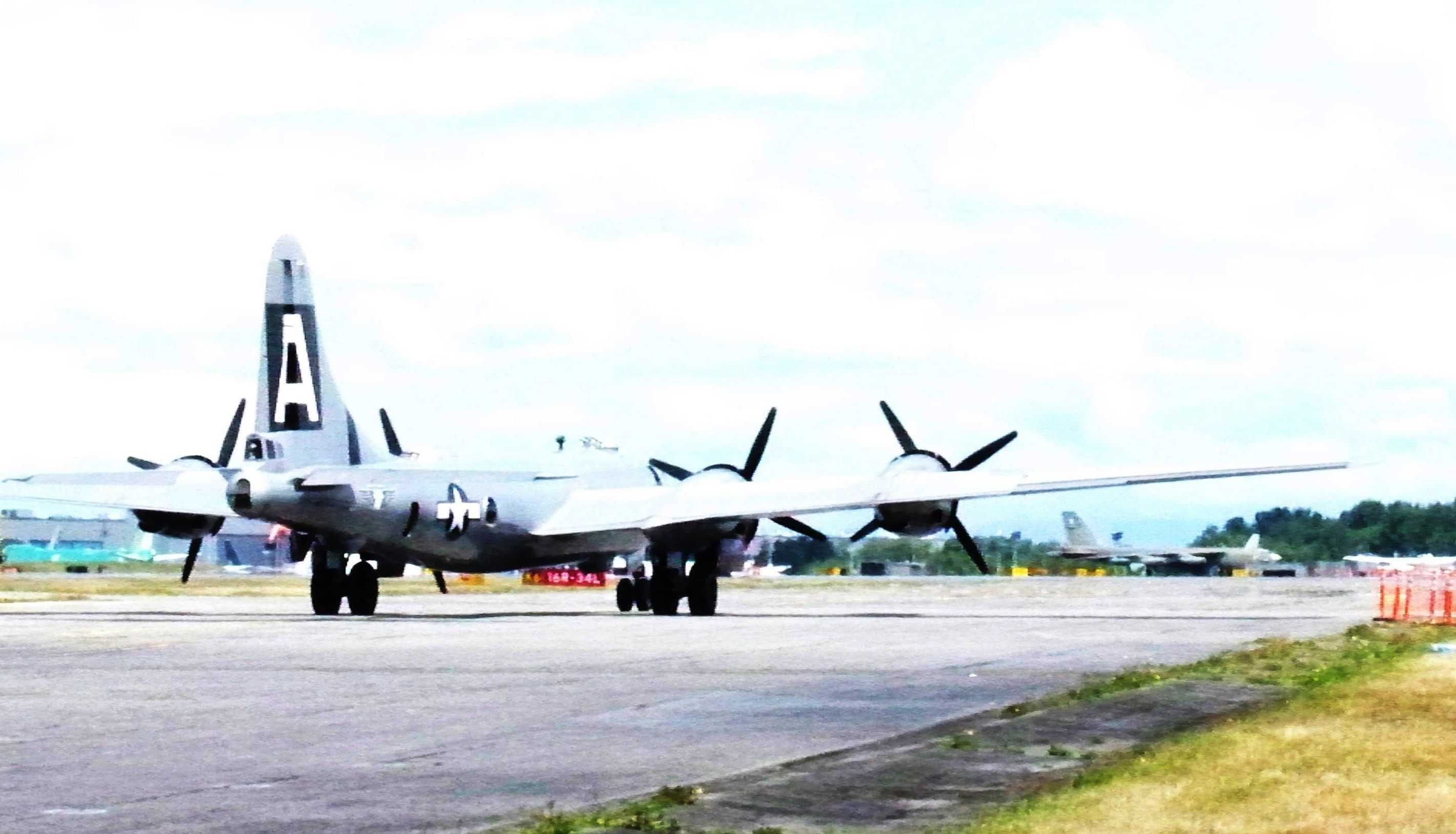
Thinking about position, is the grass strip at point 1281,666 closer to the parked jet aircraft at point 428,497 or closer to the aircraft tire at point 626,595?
the parked jet aircraft at point 428,497

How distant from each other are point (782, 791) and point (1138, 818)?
228cm

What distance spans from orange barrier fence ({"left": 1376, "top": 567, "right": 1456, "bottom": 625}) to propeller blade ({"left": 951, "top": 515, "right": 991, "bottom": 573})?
7878 mm

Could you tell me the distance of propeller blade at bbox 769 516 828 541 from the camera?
46.3 meters

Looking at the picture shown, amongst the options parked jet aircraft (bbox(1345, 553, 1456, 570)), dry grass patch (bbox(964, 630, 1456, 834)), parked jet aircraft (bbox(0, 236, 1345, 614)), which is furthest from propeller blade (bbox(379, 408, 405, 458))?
parked jet aircraft (bbox(1345, 553, 1456, 570))

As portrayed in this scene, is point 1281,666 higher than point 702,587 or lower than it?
lower

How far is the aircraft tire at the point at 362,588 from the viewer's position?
4697 centimetres

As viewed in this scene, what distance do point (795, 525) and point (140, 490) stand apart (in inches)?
543

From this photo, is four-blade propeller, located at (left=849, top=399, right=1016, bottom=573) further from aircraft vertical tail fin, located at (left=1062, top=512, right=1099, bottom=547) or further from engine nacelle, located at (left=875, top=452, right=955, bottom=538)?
aircraft vertical tail fin, located at (left=1062, top=512, right=1099, bottom=547)

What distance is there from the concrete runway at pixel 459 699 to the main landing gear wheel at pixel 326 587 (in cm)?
120

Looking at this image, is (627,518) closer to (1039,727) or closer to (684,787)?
(1039,727)

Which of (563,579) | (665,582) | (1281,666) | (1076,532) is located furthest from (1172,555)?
(1281,666)

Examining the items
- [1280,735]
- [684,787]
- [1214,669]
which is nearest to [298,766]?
[684,787]

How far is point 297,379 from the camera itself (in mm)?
45156

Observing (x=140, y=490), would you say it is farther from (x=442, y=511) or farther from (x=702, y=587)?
(x=702, y=587)
